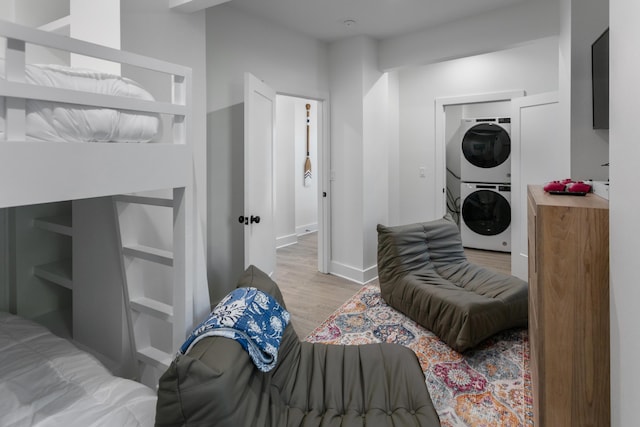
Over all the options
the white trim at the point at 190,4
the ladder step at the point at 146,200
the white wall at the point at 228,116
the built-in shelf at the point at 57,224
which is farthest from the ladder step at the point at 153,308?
the white trim at the point at 190,4

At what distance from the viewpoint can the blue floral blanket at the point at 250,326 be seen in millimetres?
1426

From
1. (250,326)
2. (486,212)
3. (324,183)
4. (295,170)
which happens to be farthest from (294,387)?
(295,170)

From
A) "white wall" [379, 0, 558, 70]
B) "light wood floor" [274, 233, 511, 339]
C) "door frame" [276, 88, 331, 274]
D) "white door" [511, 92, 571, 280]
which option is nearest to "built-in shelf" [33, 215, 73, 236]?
"light wood floor" [274, 233, 511, 339]

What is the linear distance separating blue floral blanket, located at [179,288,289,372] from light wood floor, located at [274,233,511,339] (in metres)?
1.20

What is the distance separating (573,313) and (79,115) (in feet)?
5.82

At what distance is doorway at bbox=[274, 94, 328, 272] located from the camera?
19.6 ft

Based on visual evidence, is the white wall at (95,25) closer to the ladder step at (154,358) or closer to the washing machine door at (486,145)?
the ladder step at (154,358)

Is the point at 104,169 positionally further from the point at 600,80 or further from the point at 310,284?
the point at 310,284

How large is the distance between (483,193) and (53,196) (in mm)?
5197

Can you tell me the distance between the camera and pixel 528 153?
4.19 metres

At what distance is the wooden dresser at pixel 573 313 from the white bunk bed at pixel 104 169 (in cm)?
140

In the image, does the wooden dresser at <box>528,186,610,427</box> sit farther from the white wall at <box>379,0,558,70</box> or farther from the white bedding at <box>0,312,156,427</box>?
the white wall at <box>379,0,558,70</box>

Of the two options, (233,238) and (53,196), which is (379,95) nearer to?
(233,238)

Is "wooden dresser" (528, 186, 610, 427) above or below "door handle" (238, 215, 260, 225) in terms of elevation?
below
